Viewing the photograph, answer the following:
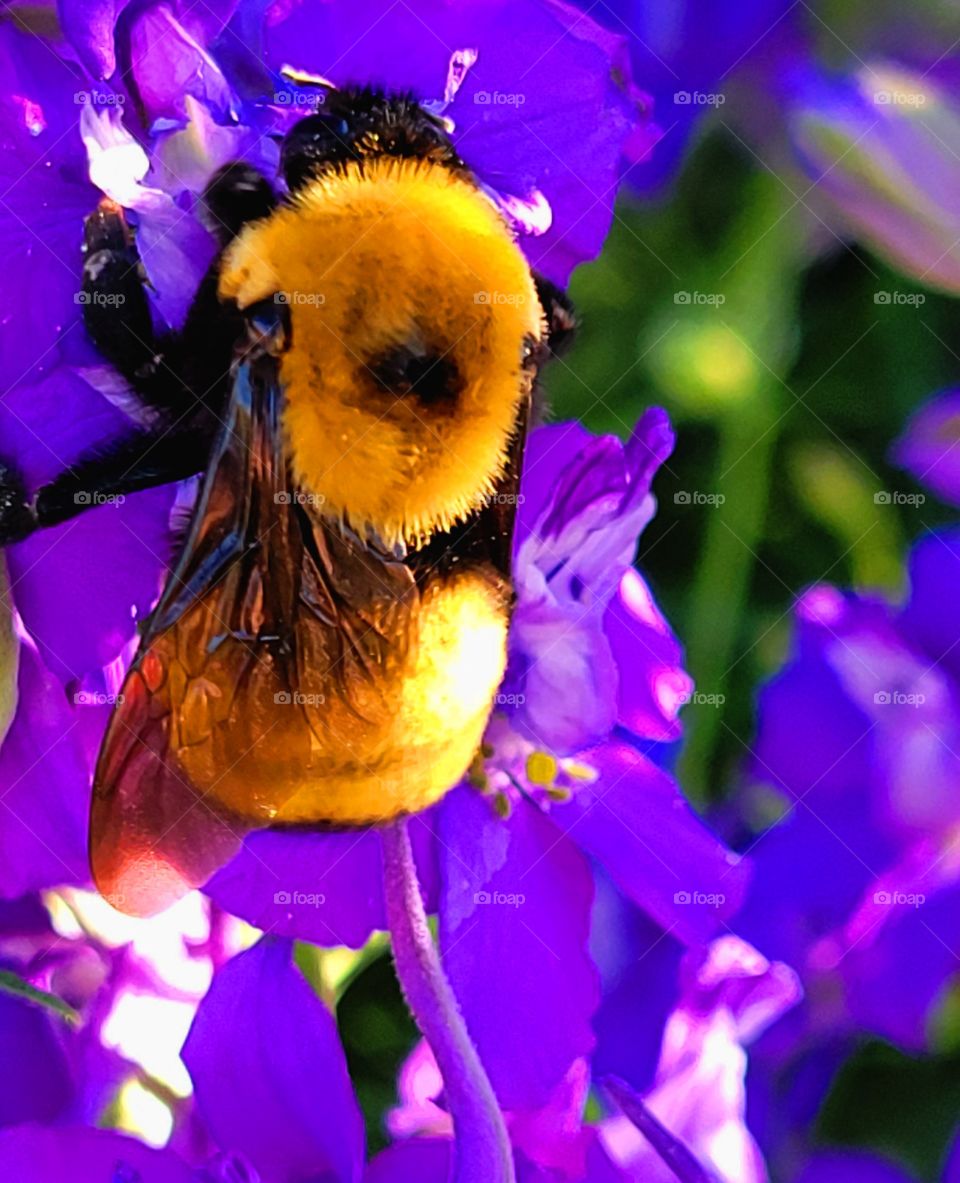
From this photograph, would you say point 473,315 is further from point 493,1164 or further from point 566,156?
point 493,1164

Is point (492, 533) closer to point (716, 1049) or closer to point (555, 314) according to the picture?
point (555, 314)

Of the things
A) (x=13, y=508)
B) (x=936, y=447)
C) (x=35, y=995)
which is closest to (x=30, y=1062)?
(x=35, y=995)

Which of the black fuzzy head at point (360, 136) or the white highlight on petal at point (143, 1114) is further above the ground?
the black fuzzy head at point (360, 136)

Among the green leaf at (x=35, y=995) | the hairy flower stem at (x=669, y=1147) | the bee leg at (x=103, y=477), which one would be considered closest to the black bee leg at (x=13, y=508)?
the bee leg at (x=103, y=477)

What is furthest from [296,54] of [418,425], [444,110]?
[418,425]

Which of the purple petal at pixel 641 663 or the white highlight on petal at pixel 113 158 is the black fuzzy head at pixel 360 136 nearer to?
the white highlight on petal at pixel 113 158

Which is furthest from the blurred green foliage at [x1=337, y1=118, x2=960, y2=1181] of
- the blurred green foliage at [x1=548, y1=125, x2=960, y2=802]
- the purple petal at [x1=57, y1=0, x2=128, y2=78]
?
the purple petal at [x1=57, y1=0, x2=128, y2=78]
